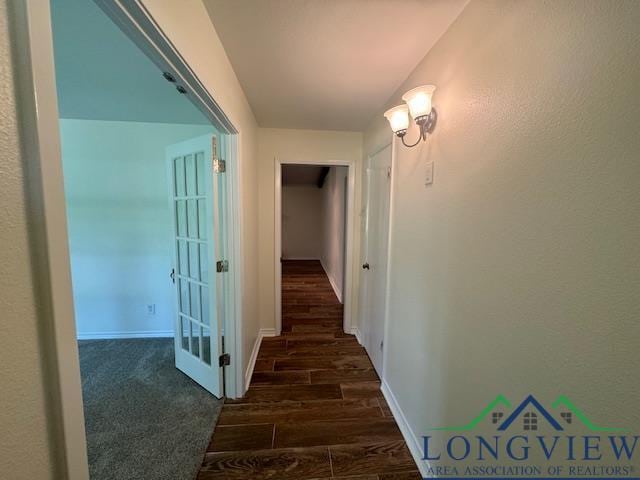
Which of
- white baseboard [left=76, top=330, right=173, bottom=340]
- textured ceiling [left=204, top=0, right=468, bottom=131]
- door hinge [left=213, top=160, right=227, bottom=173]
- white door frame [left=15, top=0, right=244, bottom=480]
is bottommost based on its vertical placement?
white baseboard [left=76, top=330, right=173, bottom=340]

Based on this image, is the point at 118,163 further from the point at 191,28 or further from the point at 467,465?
the point at 467,465

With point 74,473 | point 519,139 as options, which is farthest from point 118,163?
point 519,139

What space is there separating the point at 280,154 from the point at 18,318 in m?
2.48

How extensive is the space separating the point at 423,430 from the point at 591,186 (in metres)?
1.44

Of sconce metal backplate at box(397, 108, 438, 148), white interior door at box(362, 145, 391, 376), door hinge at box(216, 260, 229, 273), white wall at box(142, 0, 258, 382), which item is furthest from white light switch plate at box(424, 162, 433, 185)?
door hinge at box(216, 260, 229, 273)

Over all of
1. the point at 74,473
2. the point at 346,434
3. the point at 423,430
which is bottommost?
the point at 346,434

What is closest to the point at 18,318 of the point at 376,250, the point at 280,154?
the point at 376,250

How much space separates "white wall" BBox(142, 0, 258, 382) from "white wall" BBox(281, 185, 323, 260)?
15.4 feet

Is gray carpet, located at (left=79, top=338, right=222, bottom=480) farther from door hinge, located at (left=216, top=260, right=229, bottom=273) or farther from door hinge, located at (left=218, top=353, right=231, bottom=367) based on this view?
door hinge, located at (left=216, top=260, right=229, bottom=273)

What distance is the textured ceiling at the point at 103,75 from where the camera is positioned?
3.82ft

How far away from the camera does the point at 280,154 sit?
8.82 ft

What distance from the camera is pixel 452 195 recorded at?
1197 mm

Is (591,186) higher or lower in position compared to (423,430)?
higher

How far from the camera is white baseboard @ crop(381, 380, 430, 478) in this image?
142 centimetres
